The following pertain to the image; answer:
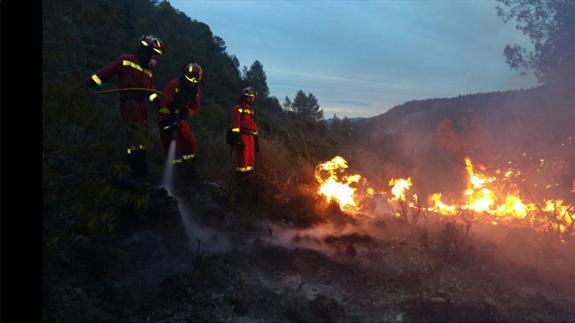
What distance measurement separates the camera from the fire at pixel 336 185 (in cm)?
912

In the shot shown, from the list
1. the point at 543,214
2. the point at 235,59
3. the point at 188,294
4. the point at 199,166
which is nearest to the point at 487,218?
the point at 543,214

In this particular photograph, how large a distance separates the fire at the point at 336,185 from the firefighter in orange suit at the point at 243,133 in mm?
2134

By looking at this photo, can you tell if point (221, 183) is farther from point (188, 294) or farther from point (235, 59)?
point (235, 59)

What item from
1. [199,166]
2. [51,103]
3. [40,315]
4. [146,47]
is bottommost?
[40,315]

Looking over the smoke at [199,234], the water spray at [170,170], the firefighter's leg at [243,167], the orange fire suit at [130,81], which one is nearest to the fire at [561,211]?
the firefighter's leg at [243,167]

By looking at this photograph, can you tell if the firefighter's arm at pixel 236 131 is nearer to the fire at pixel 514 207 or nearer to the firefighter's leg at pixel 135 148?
the firefighter's leg at pixel 135 148

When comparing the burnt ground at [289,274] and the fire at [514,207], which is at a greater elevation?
the fire at [514,207]

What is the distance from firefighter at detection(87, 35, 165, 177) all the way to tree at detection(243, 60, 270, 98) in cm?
1439

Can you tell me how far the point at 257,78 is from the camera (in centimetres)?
2295

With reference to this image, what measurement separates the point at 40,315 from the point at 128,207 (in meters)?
2.55

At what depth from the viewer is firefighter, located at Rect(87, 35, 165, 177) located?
239 inches

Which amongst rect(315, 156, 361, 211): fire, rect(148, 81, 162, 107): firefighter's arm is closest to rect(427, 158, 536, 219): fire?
rect(315, 156, 361, 211): fire

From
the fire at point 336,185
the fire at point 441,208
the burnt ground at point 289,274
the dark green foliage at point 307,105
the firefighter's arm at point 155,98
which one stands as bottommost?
the burnt ground at point 289,274

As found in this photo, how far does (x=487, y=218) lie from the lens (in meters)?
9.30
